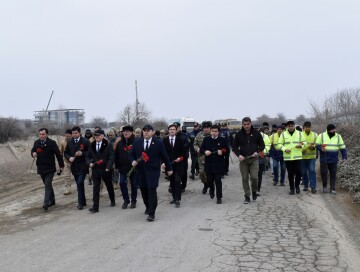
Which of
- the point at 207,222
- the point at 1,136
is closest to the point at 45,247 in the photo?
the point at 207,222

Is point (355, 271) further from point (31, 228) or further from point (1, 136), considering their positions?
point (1, 136)

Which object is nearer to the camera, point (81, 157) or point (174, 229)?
point (174, 229)

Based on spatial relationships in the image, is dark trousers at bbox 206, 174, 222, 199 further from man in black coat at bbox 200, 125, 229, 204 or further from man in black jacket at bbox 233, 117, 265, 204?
man in black jacket at bbox 233, 117, 265, 204

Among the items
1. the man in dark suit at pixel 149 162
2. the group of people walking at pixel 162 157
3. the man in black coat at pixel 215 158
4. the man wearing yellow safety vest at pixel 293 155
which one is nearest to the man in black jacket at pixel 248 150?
the group of people walking at pixel 162 157

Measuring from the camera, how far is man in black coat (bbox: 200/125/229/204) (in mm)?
10555

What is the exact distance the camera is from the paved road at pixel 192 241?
5844mm

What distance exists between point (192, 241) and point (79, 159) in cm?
469

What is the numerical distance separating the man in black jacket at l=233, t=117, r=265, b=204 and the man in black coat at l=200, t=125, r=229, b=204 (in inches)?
14.9

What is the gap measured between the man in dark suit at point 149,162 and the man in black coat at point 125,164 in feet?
4.24

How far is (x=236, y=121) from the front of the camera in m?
53.1

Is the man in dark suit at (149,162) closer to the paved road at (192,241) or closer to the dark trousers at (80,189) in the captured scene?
the paved road at (192,241)

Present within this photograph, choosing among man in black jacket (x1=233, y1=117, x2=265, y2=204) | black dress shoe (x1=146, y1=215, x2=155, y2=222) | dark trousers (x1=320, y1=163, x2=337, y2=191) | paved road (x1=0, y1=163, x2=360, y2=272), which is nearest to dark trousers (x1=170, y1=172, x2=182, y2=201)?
paved road (x1=0, y1=163, x2=360, y2=272)

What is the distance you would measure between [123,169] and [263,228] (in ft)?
13.7

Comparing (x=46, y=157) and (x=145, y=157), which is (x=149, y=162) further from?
(x=46, y=157)
